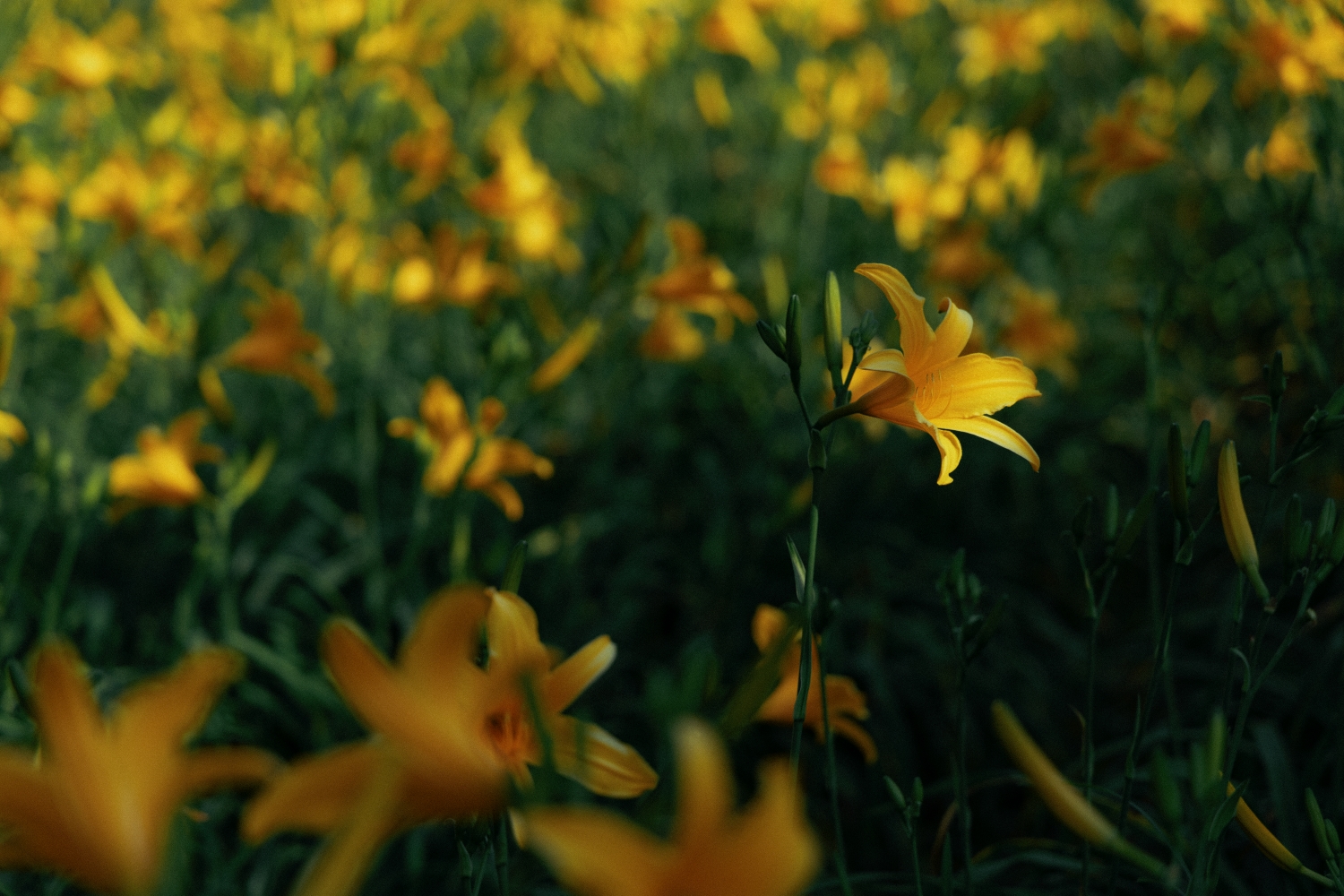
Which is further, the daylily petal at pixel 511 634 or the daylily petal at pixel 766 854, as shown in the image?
the daylily petal at pixel 511 634

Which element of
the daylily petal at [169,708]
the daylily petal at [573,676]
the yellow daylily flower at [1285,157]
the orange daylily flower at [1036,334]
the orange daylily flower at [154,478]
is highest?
the daylily petal at [169,708]

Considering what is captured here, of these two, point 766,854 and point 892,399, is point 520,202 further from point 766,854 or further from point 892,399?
point 766,854

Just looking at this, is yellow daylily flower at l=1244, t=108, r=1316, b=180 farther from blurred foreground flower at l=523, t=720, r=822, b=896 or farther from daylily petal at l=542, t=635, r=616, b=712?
blurred foreground flower at l=523, t=720, r=822, b=896

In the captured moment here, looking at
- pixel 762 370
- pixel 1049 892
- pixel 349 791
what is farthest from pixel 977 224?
pixel 349 791

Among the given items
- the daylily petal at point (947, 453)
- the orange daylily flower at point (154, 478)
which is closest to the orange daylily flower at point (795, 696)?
the daylily petal at point (947, 453)

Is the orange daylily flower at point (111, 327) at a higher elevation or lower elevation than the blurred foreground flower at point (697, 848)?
lower

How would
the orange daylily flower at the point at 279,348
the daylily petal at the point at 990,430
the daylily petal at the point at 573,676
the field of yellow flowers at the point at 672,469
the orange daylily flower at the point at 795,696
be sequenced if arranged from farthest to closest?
1. the orange daylily flower at the point at 279,348
2. the orange daylily flower at the point at 795,696
3. the daylily petal at the point at 990,430
4. the daylily petal at the point at 573,676
5. the field of yellow flowers at the point at 672,469

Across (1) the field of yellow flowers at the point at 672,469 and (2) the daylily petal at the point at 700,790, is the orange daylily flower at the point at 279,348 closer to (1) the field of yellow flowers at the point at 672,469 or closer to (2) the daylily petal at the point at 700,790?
(1) the field of yellow flowers at the point at 672,469

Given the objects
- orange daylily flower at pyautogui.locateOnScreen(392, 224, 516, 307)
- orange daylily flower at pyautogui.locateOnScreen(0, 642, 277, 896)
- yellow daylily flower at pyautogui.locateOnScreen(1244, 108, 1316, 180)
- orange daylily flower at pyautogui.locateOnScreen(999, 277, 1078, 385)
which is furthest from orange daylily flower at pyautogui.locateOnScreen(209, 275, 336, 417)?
yellow daylily flower at pyautogui.locateOnScreen(1244, 108, 1316, 180)
